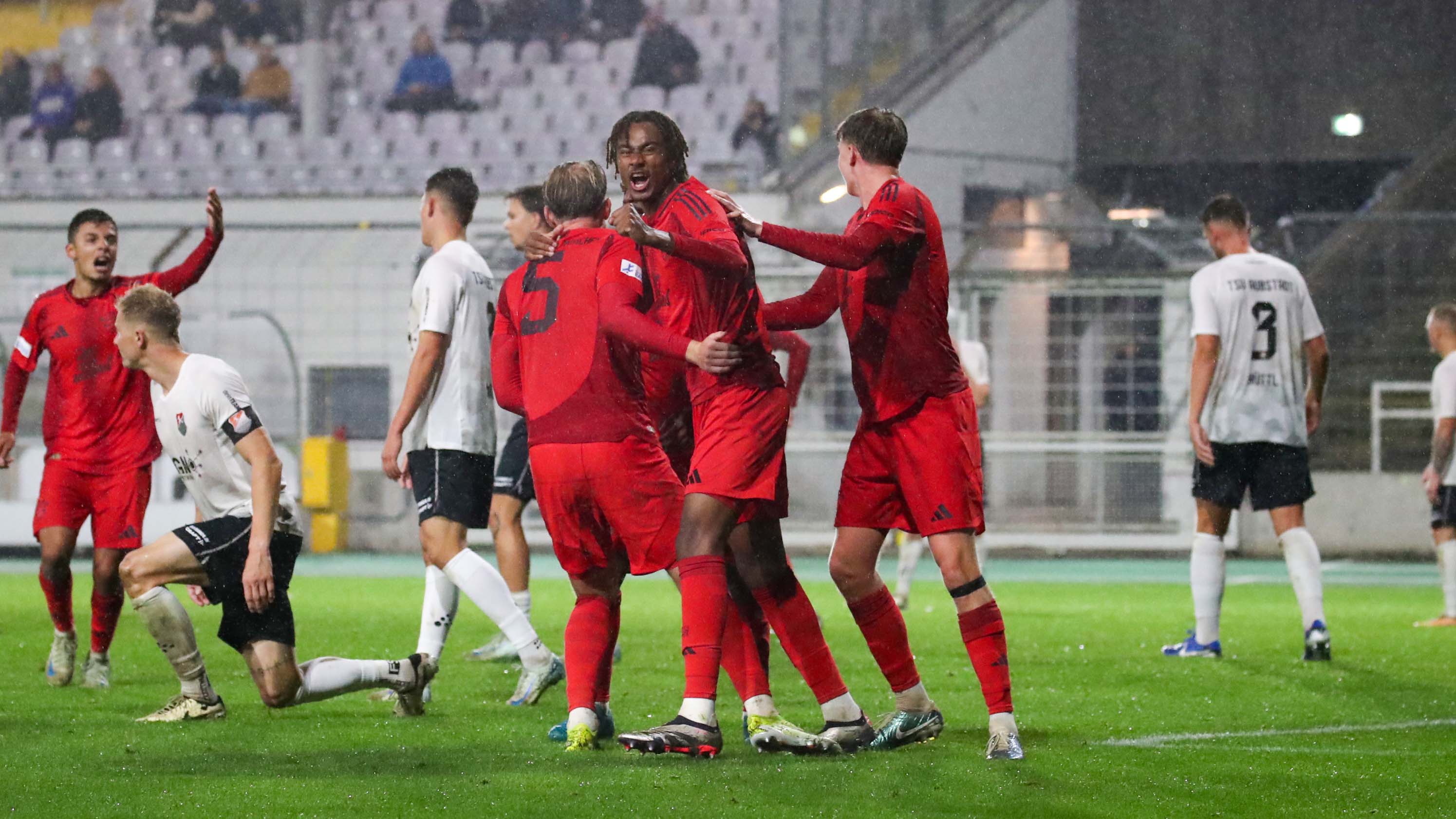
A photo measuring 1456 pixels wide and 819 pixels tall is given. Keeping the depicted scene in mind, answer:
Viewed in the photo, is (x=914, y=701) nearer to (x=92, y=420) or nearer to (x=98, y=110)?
(x=92, y=420)

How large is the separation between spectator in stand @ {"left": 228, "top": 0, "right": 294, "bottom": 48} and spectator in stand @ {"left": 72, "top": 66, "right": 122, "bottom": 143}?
74.0 inches

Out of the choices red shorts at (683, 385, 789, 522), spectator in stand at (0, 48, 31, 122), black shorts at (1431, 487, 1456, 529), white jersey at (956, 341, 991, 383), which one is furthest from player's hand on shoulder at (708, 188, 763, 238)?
spectator in stand at (0, 48, 31, 122)

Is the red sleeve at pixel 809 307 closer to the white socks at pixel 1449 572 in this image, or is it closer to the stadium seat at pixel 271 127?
the white socks at pixel 1449 572

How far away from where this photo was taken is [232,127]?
2177 cm

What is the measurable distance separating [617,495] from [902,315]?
96 centimetres

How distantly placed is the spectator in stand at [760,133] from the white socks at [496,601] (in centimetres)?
1451

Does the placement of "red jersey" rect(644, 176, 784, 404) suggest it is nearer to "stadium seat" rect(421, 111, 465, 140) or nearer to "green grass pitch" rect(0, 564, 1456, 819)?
"green grass pitch" rect(0, 564, 1456, 819)

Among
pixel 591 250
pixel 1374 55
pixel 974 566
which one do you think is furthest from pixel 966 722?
pixel 1374 55

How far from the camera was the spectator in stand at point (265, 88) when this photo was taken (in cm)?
2195

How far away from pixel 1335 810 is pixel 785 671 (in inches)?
126

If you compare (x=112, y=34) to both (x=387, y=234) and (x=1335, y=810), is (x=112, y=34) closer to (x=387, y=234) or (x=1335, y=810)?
(x=387, y=234)

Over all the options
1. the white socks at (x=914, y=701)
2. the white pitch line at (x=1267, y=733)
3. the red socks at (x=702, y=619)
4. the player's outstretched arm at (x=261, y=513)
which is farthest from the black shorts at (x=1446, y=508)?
the player's outstretched arm at (x=261, y=513)

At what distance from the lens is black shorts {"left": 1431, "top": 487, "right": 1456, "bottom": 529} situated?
31.1 ft

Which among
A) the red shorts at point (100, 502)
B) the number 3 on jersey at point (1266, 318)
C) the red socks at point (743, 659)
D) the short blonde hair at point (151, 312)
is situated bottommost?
the red socks at point (743, 659)
